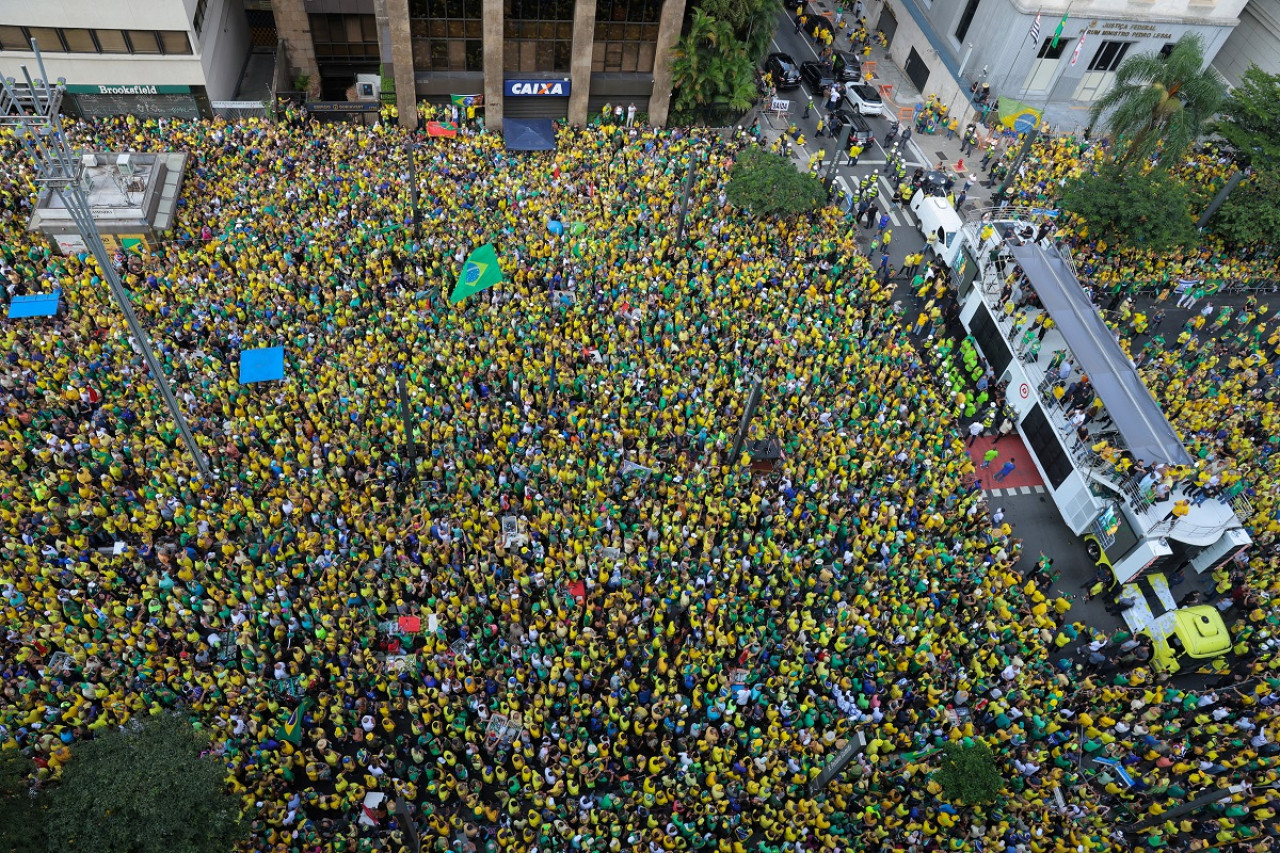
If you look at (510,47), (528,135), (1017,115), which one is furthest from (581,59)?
(1017,115)

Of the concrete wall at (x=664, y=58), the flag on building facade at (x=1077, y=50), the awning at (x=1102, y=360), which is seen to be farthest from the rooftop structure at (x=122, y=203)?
the flag on building facade at (x=1077, y=50)

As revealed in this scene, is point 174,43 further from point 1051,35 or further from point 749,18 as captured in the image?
point 1051,35

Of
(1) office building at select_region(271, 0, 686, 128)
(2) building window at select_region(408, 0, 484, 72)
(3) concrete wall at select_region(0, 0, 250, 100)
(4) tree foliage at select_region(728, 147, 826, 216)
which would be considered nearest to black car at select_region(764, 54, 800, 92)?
(1) office building at select_region(271, 0, 686, 128)

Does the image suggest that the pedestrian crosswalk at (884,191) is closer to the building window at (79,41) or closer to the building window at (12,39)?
the building window at (79,41)

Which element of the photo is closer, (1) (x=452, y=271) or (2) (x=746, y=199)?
(1) (x=452, y=271)

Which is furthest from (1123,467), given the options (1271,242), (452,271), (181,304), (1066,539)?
(181,304)

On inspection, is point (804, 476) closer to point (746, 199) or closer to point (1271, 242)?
point (746, 199)
